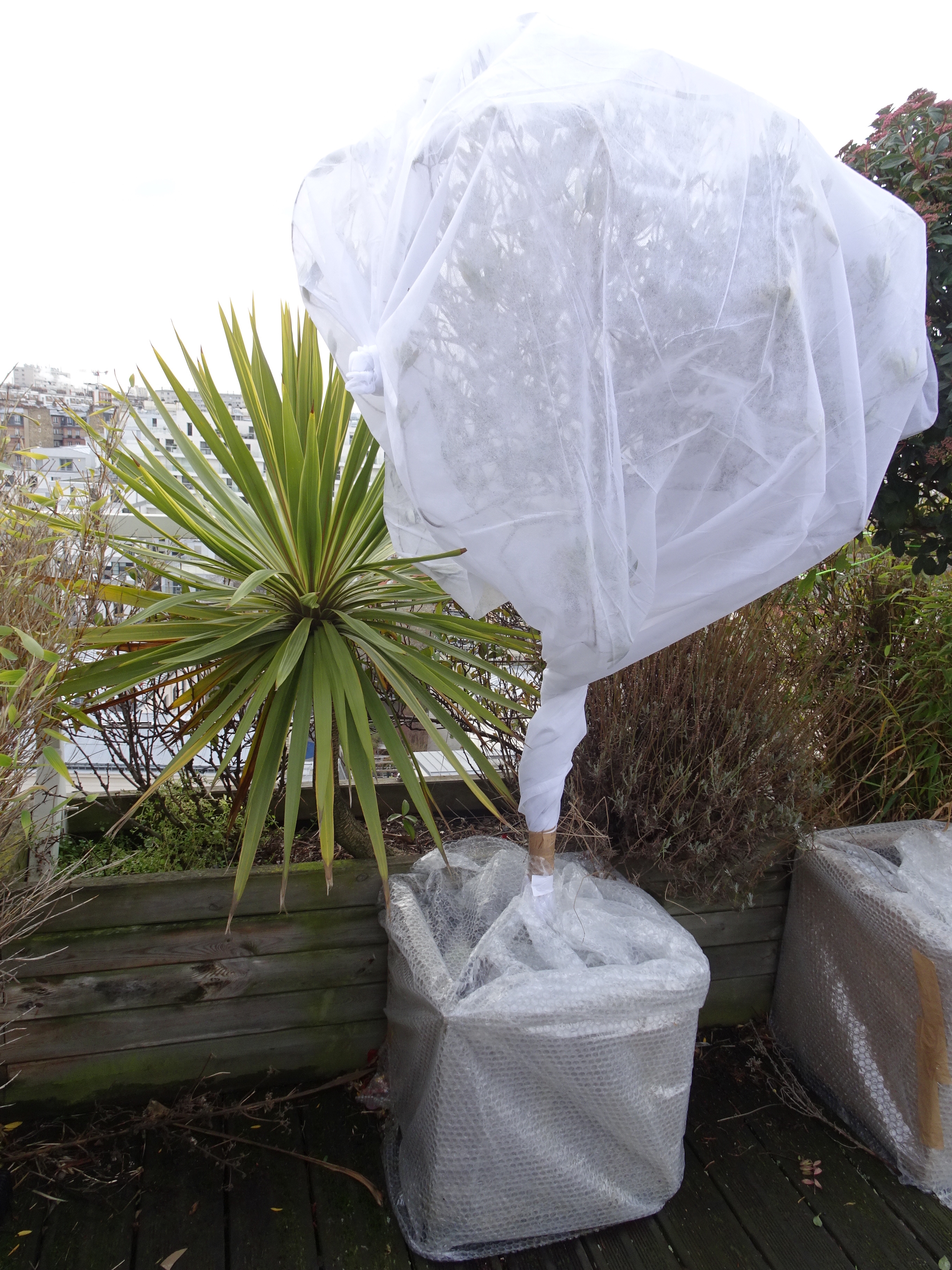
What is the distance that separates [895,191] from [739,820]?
4.35 feet

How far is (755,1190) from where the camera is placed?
165 centimetres

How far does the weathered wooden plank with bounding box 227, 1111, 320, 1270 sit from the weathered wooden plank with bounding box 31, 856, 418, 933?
457mm

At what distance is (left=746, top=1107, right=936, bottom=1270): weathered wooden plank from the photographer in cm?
153

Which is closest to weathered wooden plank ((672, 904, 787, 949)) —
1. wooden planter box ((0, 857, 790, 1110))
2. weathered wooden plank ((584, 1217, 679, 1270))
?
weathered wooden plank ((584, 1217, 679, 1270))

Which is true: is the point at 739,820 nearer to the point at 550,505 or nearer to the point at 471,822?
the point at 471,822

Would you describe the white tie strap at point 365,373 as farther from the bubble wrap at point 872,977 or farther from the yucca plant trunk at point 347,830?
the bubble wrap at point 872,977

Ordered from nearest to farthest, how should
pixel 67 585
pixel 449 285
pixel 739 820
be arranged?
pixel 449 285 → pixel 67 585 → pixel 739 820

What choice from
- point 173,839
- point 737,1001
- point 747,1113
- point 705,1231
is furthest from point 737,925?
point 173,839

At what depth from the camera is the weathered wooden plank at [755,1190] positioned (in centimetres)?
152

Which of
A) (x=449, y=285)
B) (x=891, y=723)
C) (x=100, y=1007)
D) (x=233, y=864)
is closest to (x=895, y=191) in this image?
(x=449, y=285)

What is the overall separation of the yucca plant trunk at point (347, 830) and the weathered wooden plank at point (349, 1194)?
507 millimetres

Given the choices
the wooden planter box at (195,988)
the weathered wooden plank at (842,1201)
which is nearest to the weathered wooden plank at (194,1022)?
the wooden planter box at (195,988)

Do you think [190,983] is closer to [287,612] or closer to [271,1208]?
[271,1208]

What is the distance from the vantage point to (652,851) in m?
1.82
